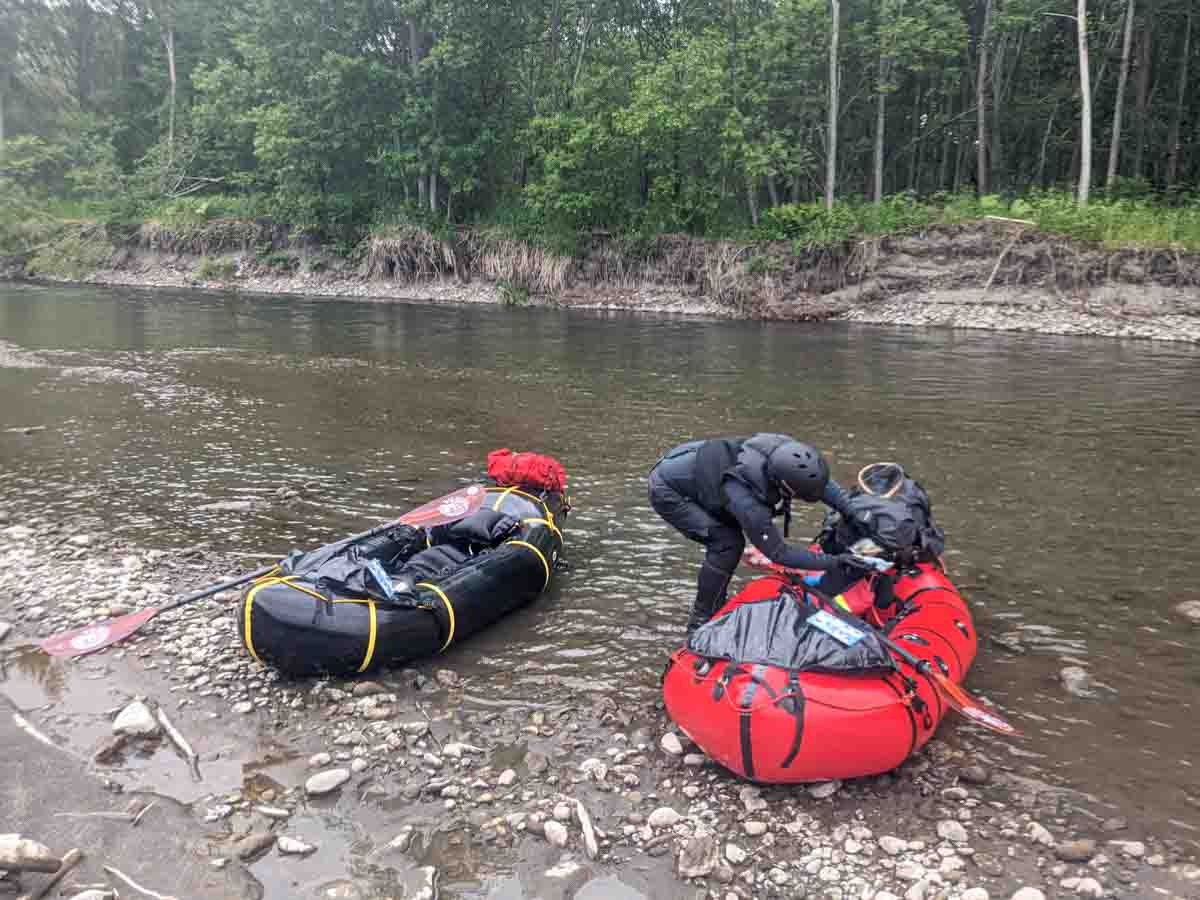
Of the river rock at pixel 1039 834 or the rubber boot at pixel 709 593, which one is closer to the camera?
the river rock at pixel 1039 834

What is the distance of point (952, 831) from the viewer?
3.72 m

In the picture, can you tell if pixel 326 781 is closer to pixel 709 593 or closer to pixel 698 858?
pixel 698 858

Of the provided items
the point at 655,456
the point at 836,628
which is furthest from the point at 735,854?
the point at 655,456

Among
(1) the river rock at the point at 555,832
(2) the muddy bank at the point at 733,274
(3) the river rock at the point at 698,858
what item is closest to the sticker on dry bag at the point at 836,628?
(3) the river rock at the point at 698,858

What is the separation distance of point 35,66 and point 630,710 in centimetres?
5517

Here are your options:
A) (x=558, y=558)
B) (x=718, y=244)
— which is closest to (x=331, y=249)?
(x=718, y=244)

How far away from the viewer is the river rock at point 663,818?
12.5 ft

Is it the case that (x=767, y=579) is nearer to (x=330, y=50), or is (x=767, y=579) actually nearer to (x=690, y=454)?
(x=690, y=454)

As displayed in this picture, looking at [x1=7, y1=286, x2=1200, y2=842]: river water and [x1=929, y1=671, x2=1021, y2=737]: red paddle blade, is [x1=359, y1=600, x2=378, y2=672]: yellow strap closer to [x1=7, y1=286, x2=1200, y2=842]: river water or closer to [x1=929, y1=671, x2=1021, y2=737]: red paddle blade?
[x1=7, y1=286, x2=1200, y2=842]: river water

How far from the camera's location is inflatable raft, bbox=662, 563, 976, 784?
3.89m

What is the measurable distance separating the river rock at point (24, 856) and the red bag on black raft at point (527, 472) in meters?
4.18

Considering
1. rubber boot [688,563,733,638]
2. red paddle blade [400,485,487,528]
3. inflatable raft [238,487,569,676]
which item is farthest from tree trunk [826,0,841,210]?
rubber boot [688,563,733,638]

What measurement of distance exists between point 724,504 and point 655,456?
188 inches

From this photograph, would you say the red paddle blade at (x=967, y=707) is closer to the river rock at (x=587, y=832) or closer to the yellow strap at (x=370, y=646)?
the river rock at (x=587, y=832)
